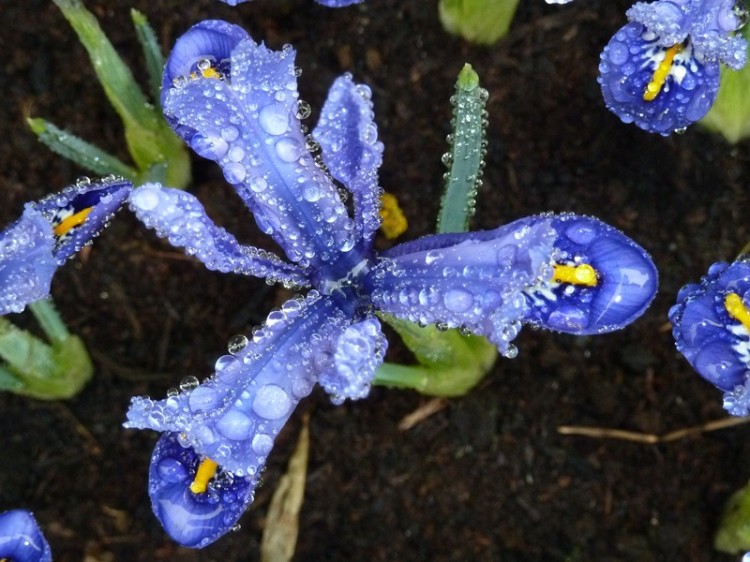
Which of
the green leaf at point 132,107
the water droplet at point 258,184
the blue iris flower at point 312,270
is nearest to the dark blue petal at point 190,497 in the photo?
the blue iris flower at point 312,270

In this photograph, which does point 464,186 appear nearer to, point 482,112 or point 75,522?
point 482,112

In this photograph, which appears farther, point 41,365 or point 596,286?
point 41,365

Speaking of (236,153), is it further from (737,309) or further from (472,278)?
(737,309)

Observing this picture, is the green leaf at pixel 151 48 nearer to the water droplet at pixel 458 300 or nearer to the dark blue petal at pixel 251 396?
the dark blue petal at pixel 251 396

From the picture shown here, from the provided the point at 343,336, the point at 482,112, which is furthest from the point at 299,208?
the point at 482,112

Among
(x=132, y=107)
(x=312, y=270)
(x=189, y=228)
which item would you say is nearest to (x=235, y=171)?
(x=189, y=228)

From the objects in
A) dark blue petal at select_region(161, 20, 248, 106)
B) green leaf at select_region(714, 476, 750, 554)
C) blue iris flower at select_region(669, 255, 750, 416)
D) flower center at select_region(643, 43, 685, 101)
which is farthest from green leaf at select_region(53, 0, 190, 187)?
green leaf at select_region(714, 476, 750, 554)

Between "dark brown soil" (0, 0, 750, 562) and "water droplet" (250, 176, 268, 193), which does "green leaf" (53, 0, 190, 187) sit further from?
"water droplet" (250, 176, 268, 193)
